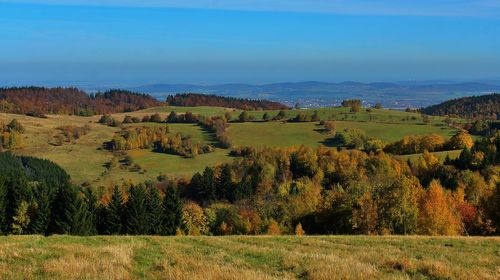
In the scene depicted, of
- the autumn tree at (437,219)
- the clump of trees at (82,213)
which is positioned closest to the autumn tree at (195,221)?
the clump of trees at (82,213)

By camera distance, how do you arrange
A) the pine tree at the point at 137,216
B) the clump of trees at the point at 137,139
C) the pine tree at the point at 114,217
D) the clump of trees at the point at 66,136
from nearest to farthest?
the pine tree at the point at 137,216, the pine tree at the point at 114,217, the clump of trees at the point at 137,139, the clump of trees at the point at 66,136

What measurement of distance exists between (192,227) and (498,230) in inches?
1667

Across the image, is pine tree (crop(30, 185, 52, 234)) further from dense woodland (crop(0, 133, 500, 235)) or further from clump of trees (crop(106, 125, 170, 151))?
clump of trees (crop(106, 125, 170, 151))

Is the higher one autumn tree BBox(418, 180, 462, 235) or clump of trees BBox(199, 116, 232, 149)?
autumn tree BBox(418, 180, 462, 235)

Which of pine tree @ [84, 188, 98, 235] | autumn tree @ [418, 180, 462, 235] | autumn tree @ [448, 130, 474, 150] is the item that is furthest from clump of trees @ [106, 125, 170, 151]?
autumn tree @ [418, 180, 462, 235]

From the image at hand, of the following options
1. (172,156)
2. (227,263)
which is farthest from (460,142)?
(227,263)

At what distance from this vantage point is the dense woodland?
204 ft

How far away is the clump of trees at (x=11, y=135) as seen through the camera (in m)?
176

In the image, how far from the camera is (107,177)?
150 metres

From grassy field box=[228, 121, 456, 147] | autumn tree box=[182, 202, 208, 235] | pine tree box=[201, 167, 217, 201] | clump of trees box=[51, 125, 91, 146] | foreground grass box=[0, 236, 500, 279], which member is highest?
foreground grass box=[0, 236, 500, 279]

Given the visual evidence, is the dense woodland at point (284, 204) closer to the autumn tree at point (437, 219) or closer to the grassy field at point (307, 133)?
the autumn tree at point (437, 219)

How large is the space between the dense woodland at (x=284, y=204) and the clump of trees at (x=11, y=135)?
7006cm

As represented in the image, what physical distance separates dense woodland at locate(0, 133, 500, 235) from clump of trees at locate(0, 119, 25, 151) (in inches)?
2758

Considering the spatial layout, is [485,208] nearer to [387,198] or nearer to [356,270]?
[387,198]
